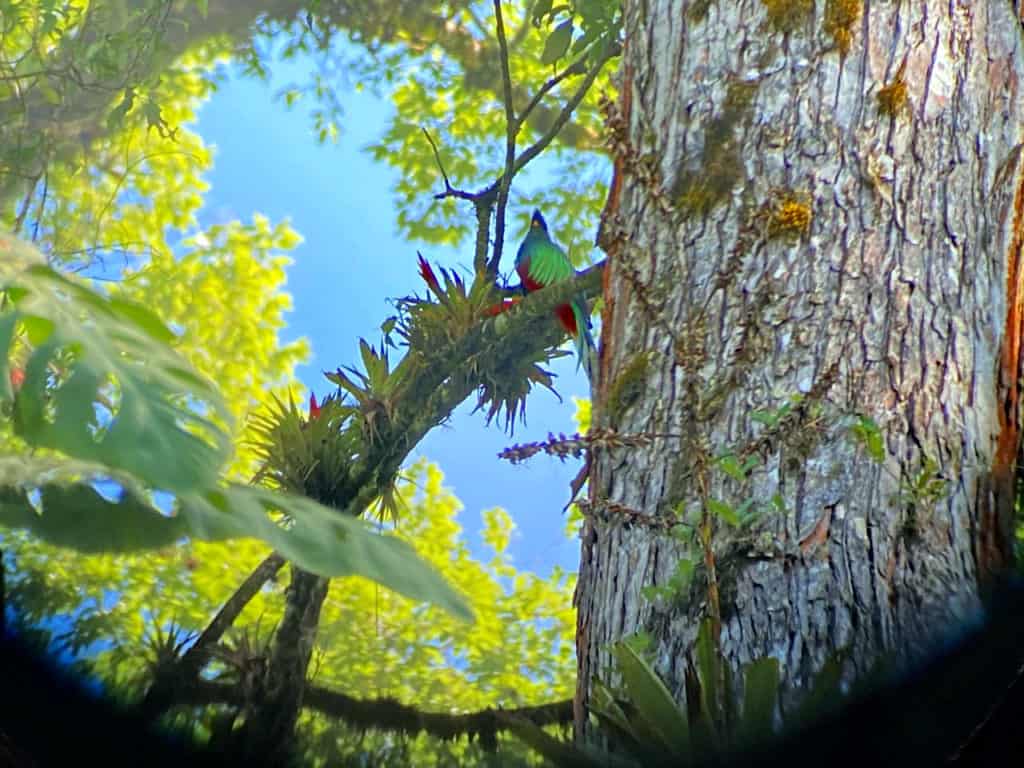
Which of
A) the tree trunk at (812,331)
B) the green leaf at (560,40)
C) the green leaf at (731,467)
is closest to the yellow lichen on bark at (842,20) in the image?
the tree trunk at (812,331)

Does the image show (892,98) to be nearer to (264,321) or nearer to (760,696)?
(760,696)

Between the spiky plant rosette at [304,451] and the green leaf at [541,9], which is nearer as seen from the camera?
the spiky plant rosette at [304,451]

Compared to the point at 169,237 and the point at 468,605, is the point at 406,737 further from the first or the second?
the point at 169,237

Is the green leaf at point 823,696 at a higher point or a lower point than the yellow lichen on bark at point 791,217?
lower

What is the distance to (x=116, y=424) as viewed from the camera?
66 cm

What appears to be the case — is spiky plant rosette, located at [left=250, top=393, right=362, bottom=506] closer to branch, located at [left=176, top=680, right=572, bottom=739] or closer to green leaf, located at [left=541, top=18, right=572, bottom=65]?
branch, located at [left=176, top=680, right=572, bottom=739]

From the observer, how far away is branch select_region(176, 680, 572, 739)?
1.22 m

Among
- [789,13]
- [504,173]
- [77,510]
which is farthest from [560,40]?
[77,510]

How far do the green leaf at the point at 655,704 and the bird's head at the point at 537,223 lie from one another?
2.43 metres

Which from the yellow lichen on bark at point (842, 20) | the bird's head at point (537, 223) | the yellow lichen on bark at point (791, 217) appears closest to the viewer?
the yellow lichen on bark at point (791, 217)

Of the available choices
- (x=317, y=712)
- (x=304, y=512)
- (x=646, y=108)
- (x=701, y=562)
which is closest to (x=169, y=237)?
(x=646, y=108)

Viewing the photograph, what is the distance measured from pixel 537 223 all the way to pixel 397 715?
2.27 m

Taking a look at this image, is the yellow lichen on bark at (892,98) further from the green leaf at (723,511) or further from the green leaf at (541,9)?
the green leaf at (541,9)

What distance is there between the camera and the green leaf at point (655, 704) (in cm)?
98
